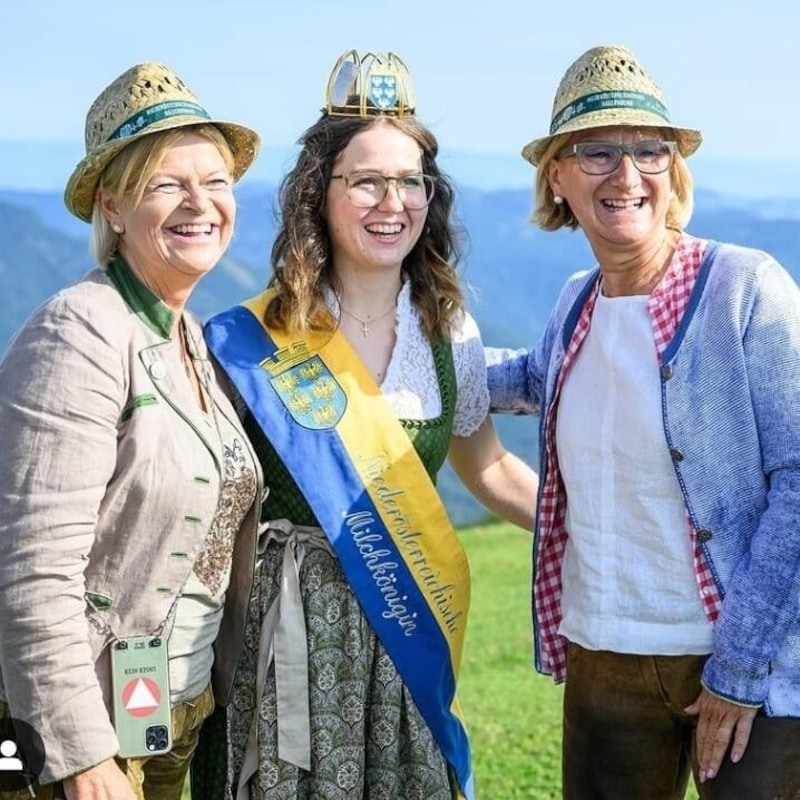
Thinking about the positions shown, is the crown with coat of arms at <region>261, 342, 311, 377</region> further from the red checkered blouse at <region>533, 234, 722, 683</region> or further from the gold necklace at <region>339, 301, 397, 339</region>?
the red checkered blouse at <region>533, 234, 722, 683</region>

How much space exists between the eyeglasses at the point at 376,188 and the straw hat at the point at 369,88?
0.65 ft

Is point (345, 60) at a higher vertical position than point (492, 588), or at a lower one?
higher

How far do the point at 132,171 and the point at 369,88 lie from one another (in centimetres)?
93

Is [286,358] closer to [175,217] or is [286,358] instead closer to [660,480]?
[175,217]

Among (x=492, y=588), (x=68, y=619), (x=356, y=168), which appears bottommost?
(x=492, y=588)

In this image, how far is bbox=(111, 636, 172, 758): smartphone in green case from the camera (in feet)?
9.58

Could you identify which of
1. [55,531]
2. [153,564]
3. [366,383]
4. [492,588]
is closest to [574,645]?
[366,383]

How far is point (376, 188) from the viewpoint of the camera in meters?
3.64

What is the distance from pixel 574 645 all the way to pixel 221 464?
1035mm

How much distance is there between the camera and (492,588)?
1216 cm

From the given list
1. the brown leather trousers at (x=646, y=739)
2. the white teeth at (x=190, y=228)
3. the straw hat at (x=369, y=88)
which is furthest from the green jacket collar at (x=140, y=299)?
the brown leather trousers at (x=646, y=739)

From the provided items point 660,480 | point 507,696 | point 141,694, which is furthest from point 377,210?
point 507,696

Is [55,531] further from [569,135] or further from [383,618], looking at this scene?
[569,135]

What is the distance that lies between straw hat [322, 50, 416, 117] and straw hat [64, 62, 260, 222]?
0.60 metres
